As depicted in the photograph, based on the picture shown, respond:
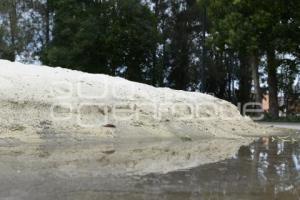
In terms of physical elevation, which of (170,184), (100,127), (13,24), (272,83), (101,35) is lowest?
(170,184)

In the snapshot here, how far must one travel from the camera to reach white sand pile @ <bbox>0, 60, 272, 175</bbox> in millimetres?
12336

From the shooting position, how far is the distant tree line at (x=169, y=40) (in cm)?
2836

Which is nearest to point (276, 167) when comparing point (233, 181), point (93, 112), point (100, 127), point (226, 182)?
point (233, 181)

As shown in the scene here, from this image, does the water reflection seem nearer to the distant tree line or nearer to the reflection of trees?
the reflection of trees

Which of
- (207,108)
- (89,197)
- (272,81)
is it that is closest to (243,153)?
(89,197)

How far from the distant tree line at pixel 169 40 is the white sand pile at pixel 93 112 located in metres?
13.0

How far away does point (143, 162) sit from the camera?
8.66 metres

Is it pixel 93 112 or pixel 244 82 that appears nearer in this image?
pixel 93 112

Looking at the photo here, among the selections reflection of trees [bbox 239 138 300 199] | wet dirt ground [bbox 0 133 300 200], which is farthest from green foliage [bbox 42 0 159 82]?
wet dirt ground [bbox 0 133 300 200]

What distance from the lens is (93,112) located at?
13.7m

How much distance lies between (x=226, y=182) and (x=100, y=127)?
6.65m

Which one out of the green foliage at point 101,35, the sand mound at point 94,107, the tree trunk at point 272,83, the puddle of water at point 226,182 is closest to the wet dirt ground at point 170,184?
the puddle of water at point 226,182

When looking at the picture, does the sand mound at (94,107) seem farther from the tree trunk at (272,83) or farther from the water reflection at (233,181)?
the tree trunk at (272,83)

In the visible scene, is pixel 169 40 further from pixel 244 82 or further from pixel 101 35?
pixel 101 35
